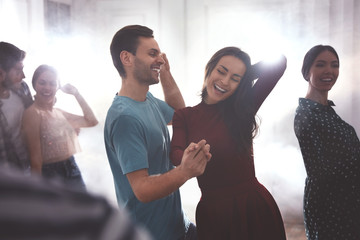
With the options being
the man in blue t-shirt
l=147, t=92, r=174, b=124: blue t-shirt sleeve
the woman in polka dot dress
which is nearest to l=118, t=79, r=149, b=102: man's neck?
the man in blue t-shirt

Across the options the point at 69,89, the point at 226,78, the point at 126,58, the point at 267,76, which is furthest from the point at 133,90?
the point at 69,89

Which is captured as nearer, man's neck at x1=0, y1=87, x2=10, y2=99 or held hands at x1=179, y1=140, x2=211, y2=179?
held hands at x1=179, y1=140, x2=211, y2=179

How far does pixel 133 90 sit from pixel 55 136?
64 cm

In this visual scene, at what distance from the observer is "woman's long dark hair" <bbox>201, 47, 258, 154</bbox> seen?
1.18m

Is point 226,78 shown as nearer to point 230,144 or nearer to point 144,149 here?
point 230,144

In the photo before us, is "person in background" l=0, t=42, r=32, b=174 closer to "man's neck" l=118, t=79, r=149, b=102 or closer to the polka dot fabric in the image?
"man's neck" l=118, t=79, r=149, b=102

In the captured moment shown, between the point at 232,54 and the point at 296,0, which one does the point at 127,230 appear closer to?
the point at 232,54

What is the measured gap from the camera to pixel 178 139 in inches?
44.3

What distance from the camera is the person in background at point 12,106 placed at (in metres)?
1.37

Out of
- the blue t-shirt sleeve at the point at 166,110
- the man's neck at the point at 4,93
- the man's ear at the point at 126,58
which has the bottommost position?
the blue t-shirt sleeve at the point at 166,110

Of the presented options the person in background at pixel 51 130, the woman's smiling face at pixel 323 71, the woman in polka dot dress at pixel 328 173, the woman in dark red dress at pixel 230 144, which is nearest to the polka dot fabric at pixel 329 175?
the woman in polka dot dress at pixel 328 173

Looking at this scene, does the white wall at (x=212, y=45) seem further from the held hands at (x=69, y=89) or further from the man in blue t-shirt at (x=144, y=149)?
the man in blue t-shirt at (x=144, y=149)

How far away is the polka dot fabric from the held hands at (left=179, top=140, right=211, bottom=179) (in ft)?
2.02

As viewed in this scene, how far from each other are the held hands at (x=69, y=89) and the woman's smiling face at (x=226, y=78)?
0.80 m
